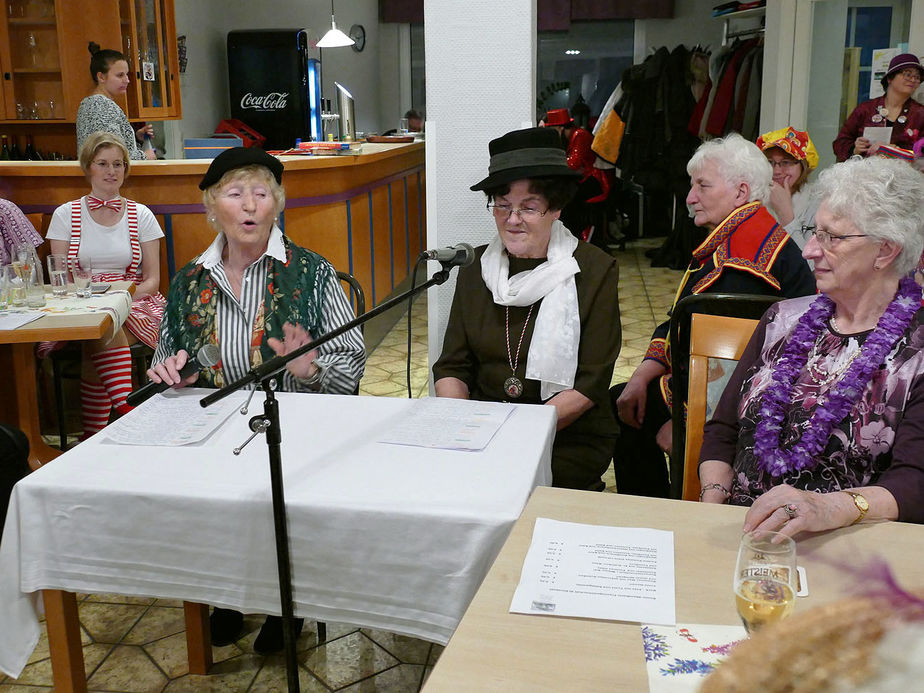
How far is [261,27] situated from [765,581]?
395 inches

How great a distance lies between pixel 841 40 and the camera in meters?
6.74

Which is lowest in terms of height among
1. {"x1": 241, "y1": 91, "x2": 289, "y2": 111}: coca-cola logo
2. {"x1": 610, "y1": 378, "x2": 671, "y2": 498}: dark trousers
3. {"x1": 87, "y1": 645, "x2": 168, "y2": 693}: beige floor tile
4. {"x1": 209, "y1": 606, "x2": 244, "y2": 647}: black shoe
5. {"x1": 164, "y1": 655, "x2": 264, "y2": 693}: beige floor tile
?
{"x1": 87, "y1": 645, "x2": 168, "y2": 693}: beige floor tile

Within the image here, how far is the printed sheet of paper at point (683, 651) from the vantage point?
3.50 feet

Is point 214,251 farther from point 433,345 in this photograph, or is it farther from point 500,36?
point 500,36

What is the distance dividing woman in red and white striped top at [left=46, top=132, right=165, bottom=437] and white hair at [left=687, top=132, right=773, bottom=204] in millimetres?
2367

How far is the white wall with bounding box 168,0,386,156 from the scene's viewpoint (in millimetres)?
8477

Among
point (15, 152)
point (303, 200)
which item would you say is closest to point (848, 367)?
point (303, 200)

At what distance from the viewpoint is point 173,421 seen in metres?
2.04

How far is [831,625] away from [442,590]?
1.18 meters

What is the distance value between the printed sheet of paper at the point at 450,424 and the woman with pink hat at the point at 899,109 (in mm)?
4199

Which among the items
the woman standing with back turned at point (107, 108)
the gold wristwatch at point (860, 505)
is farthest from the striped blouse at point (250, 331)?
the woman standing with back turned at point (107, 108)

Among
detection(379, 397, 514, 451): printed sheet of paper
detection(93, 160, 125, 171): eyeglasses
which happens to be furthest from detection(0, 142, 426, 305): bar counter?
detection(379, 397, 514, 451): printed sheet of paper

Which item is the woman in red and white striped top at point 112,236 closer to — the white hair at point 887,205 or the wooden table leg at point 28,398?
the wooden table leg at point 28,398

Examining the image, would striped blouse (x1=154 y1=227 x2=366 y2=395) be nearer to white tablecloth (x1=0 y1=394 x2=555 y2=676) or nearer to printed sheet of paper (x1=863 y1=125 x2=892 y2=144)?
white tablecloth (x1=0 y1=394 x2=555 y2=676)
